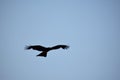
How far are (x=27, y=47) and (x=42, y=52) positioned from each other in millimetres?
589

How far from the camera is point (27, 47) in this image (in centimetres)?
888

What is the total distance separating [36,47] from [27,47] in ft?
1.20

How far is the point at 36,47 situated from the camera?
8750 mm

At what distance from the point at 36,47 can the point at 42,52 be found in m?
0.38

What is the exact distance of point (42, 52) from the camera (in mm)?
9008
